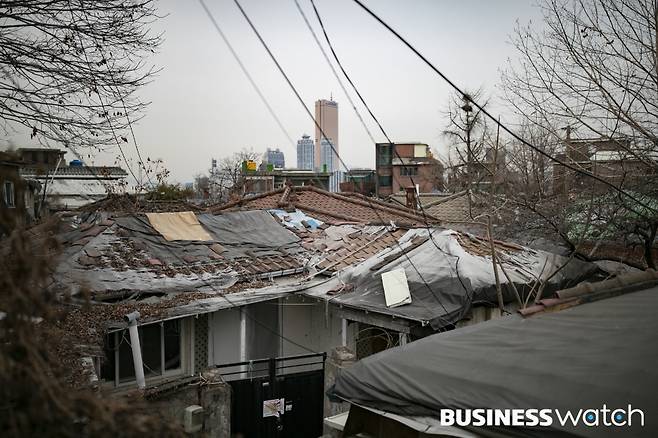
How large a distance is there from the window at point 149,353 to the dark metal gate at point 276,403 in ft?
5.29

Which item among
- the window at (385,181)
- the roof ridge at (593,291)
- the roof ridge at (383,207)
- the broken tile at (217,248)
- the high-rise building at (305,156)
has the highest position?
the high-rise building at (305,156)

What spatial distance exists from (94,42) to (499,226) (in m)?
14.6

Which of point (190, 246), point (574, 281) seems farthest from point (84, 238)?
point (574, 281)

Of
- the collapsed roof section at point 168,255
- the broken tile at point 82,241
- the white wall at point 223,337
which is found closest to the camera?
the collapsed roof section at point 168,255

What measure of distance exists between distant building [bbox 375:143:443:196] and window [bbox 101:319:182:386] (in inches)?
1674

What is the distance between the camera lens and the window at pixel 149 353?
29.3 feet

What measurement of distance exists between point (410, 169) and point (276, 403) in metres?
43.9

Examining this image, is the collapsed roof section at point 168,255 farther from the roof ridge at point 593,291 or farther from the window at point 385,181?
the window at point 385,181

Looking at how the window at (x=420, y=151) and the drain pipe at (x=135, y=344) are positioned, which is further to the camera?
the window at (x=420, y=151)

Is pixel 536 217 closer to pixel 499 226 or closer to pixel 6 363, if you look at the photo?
pixel 499 226

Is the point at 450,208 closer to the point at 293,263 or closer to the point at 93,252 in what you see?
the point at 293,263

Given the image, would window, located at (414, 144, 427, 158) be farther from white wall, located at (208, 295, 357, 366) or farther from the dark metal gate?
the dark metal gate

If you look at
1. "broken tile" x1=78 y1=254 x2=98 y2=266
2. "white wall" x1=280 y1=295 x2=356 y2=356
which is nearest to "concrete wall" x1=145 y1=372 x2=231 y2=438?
"broken tile" x1=78 y1=254 x2=98 y2=266

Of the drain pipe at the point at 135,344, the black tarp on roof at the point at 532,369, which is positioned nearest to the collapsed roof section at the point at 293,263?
the drain pipe at the point at 135,344
